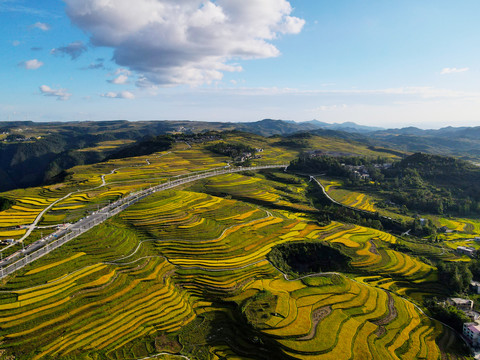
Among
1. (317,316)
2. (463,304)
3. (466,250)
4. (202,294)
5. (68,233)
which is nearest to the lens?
(317,316)

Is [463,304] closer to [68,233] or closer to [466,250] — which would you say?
[466,250]

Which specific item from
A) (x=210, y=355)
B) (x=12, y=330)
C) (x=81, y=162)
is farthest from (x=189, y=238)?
(x=81, y=162)

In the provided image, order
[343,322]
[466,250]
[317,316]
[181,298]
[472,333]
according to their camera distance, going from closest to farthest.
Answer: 1. [472,333]
2. [343,322]
3. [317,316]
4. [181,298]
5. [466,250]

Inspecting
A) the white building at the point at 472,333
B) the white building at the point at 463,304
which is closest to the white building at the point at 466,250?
the white building at the point at 463,304

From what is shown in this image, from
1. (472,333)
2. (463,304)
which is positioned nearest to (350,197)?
(463,304)

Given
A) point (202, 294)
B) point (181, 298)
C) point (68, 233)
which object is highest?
point (68, 233)

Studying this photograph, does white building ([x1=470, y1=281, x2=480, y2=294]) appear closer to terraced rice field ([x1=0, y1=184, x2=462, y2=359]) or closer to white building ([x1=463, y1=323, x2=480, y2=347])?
terraced rice field ([x1=0, y1=184, x2=462, y2=359])

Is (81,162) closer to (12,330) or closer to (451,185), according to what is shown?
(12,330)

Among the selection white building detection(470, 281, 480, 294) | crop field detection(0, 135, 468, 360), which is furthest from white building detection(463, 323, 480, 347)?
white building detection(470, 281, 480, 294)
